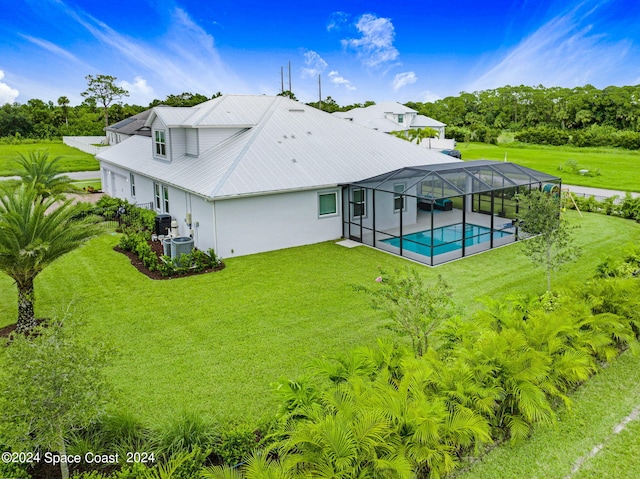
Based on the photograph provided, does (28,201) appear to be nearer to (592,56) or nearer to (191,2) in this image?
(191,2)

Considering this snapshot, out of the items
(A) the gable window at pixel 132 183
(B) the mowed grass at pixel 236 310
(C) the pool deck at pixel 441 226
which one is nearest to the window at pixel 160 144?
(A) the gable window at pixel 132 183

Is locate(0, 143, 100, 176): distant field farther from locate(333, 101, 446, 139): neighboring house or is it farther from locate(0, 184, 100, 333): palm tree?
locate(0, 184, 100, 333): palm tree

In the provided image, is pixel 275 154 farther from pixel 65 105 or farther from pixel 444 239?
pixel 65 105

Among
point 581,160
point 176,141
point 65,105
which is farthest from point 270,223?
point 65,105

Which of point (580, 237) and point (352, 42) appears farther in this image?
point (352, 42)

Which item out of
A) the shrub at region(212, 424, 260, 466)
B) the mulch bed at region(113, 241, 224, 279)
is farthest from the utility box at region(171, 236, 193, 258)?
the shrub at region(212, 424, 260, 466)

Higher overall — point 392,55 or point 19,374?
point 392,55

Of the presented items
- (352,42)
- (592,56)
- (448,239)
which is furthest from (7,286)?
(592,56)
